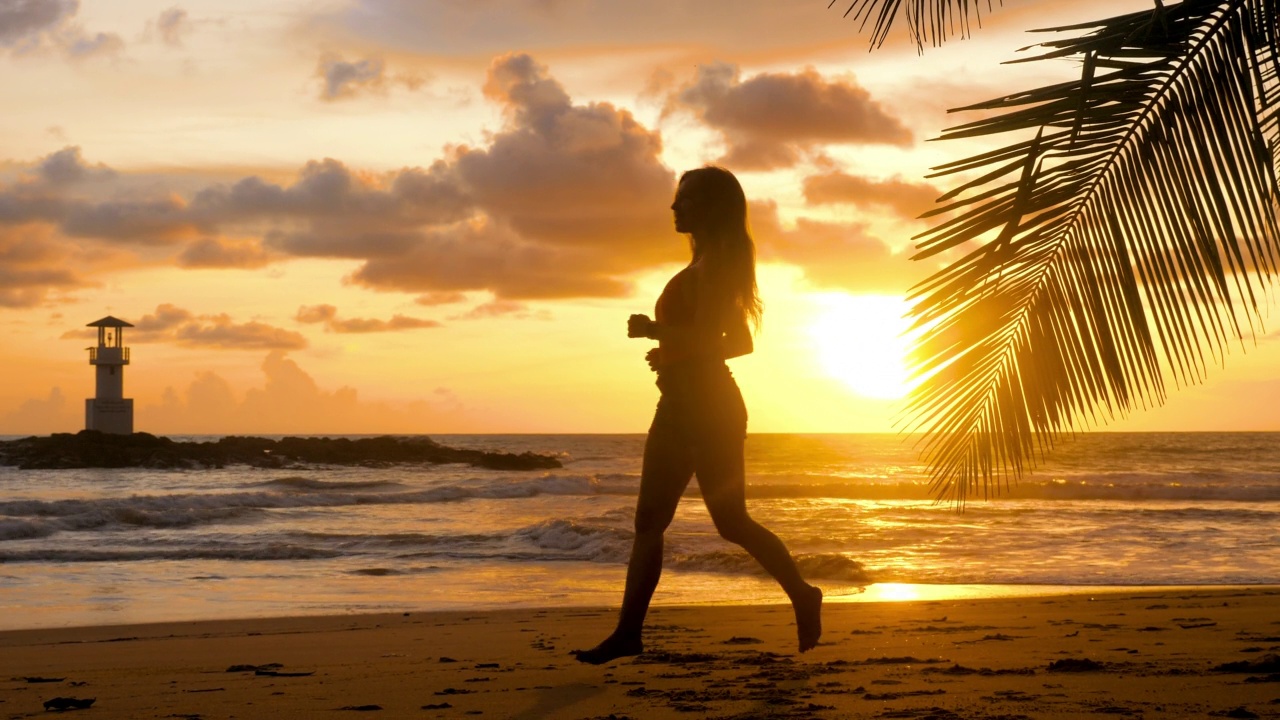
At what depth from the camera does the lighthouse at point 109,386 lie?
55531mm

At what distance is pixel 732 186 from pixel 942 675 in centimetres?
191

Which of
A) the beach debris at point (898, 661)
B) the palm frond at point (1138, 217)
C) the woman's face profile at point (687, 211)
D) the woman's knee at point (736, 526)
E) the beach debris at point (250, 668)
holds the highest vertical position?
the woman's face profile at point (687, 211)

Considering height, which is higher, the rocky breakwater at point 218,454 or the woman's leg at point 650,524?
the rocky breakwater at point 218,454

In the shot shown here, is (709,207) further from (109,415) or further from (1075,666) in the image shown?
(109,415)

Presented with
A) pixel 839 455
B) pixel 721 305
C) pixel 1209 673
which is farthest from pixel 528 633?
pixel 839 455

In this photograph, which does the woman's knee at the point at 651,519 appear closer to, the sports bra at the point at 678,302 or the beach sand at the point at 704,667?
the beach sand at the point at 704,667

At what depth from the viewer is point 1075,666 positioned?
412cm

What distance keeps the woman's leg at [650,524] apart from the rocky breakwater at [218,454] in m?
45.8

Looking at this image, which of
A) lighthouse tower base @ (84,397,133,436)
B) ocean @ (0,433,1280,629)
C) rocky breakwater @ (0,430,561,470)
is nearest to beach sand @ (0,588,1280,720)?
ocean @ (0,433,1280,629)

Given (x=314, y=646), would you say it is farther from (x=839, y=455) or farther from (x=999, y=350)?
(x=839, y=455)

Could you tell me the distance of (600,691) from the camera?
3857 millimetres

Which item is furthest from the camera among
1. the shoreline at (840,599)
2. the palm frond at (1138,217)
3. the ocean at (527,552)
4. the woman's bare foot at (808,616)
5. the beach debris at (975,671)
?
the ocean at (527,552)

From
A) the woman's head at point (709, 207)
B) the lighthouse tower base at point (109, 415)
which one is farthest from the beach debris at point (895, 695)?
the lighthouse tower base at point (109, 415)

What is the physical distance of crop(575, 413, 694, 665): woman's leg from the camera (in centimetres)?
395
